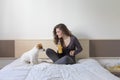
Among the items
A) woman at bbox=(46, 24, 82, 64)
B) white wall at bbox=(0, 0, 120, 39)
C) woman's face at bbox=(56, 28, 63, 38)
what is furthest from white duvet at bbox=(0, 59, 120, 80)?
white wall at bbox=(0, 0, 120, 39)

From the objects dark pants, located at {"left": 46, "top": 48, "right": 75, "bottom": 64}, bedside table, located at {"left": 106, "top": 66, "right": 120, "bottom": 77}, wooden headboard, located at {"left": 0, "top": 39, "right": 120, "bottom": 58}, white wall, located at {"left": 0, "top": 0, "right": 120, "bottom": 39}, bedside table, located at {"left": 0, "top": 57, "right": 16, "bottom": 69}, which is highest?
white wall, located at {"left": 0, "top": 0, "right": 120, "bottom": 39}

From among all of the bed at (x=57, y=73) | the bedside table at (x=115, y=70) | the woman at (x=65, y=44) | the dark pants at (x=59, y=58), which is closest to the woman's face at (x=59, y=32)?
the woman at (x=65, y=44)

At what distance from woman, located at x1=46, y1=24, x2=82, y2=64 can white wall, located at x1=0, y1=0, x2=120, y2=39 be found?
336 millimetres

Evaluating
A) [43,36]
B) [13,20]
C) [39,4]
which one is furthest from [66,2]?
[13,20]

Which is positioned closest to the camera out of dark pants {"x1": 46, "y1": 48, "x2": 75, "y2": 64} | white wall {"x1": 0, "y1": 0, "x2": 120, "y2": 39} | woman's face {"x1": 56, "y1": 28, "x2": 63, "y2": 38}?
dark pants {"x1": 46, "y1": 48, "x2": 75, "y2": 64}

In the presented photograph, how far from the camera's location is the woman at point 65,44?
3525 mm

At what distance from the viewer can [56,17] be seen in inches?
155

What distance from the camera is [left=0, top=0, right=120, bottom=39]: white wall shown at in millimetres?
3924

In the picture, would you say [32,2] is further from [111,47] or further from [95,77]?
[95,77]

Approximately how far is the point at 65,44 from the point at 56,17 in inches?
22.1

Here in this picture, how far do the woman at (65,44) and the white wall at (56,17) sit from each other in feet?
1.10

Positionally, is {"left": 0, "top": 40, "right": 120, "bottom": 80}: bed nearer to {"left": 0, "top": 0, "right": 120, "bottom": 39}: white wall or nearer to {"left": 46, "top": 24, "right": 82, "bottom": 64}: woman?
{"left": 46, "top": 24, "right": 82, "bottom": 64}: woman

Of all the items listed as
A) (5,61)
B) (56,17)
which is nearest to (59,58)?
(56,17)

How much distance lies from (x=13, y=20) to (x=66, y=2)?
3.13ft
